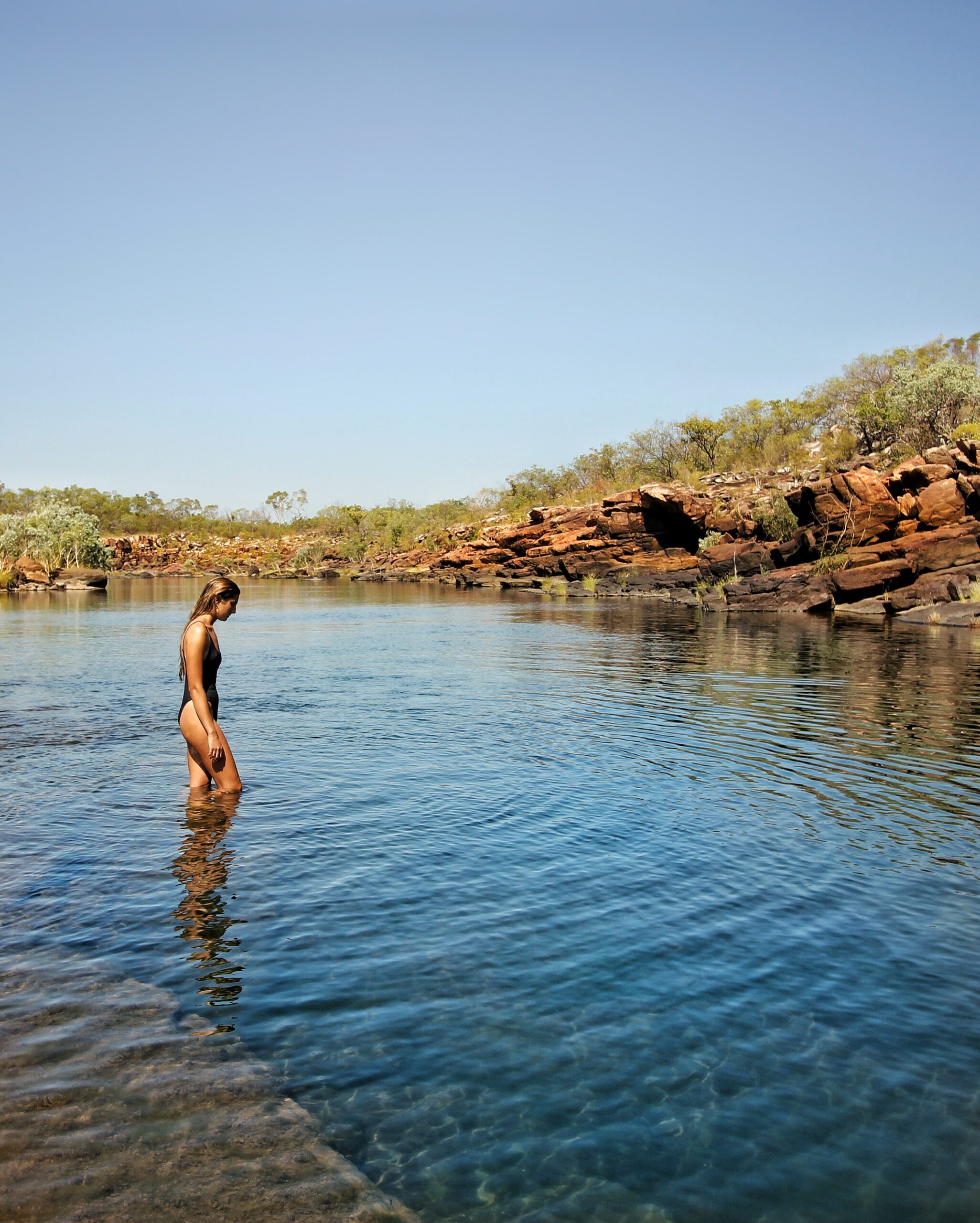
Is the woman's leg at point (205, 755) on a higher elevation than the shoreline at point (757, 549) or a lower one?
lower

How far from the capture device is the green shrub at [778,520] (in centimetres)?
4962

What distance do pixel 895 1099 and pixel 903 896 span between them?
299cm

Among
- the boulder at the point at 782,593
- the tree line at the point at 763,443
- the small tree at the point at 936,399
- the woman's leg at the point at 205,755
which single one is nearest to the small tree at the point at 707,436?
the tree line at the point at 763,443

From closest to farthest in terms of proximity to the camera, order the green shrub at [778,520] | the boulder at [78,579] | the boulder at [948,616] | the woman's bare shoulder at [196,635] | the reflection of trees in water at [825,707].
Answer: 1. the woman's bare shoulder at [196,635]
2. the reflection of trees in water at [825,707]
3. the boulder at [948,616]
4. the green shrub at [778,520]
5. the boulder at [78,579]

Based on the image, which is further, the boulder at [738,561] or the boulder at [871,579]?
the boulder at [738,561]

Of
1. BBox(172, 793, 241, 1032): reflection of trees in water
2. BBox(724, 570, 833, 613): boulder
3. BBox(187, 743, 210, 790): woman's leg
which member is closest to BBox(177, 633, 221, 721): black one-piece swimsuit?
BBox(187, 743, 210, 790): woman's leg

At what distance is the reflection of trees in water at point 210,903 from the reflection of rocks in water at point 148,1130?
318 millimetres

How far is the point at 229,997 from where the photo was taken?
17.3 ft

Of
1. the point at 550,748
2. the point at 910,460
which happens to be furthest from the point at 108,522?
the point at 550,748

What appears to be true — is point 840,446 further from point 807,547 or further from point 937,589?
point 937,589

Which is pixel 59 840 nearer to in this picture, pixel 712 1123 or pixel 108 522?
pixel 712 1123

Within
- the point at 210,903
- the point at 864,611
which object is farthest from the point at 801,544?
the point at 210,903

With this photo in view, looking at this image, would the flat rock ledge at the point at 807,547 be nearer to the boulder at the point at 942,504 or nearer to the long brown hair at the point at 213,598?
the boulder at the point at 942,504

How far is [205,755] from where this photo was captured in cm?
947
